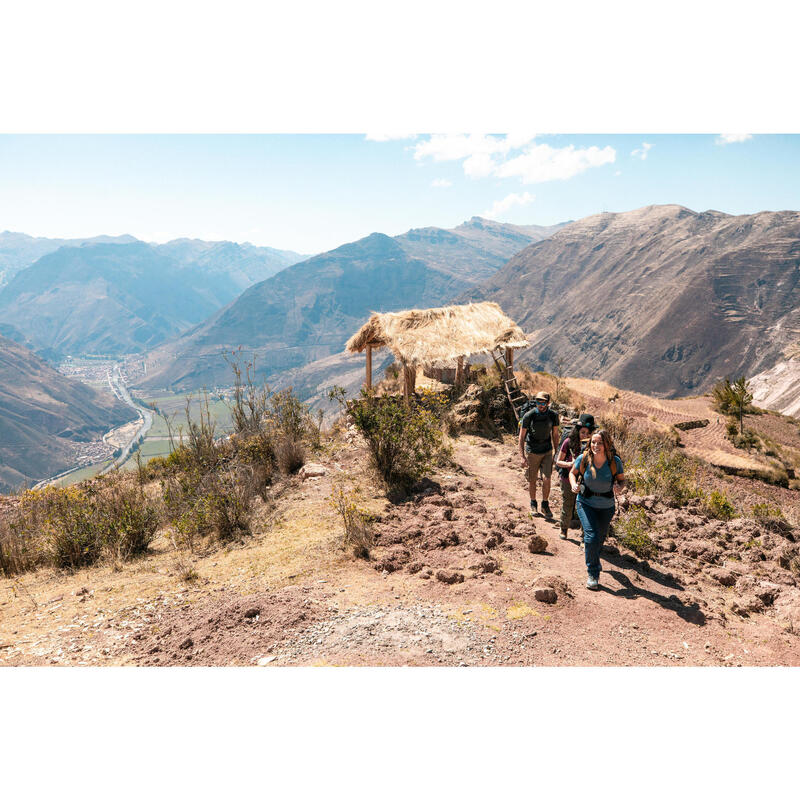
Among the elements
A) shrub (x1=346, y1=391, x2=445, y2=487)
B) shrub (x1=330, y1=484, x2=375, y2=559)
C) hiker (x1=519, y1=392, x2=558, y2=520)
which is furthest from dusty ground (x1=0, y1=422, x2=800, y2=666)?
shrub (x1=346, y1=391, x2=445, y2=487)

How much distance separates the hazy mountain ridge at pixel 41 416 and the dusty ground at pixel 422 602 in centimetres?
11369

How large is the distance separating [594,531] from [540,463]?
1.71 m

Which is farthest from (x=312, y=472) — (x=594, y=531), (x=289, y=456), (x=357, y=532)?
(x=594, y=531)

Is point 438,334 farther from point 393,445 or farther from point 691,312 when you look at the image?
point 691,312

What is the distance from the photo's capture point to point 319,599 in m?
3.52

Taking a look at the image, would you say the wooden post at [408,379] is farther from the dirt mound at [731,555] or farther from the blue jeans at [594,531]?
the blue jeans at [594,531]

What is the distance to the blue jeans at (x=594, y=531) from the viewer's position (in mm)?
3805

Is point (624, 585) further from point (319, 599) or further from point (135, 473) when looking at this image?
point (135, 473)

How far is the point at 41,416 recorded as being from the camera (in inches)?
5925

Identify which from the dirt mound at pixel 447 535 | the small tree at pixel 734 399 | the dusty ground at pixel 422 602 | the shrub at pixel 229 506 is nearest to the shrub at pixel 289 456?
the shrub at pixel 229 506

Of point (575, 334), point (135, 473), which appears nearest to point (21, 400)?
point (575, 334)

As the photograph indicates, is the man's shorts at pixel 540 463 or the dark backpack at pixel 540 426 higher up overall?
the dark backpack at pixel 540 426

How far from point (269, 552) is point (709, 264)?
136187mm

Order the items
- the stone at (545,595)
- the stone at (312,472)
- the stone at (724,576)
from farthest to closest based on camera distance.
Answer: the stone at (312,472)
the stone at (724,576)
the stone at (545,595)
